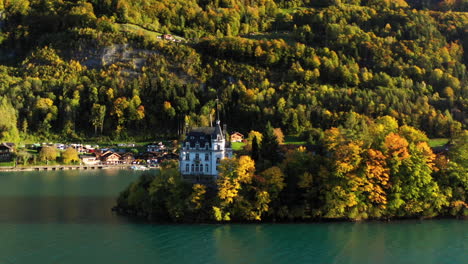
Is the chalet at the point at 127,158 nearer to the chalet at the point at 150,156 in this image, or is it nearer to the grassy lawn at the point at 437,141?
the chalet at the point at 150,156

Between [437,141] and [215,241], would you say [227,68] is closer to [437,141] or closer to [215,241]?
[437,141]

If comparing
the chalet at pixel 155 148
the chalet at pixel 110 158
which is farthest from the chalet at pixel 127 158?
the chalet at pixel 155 148

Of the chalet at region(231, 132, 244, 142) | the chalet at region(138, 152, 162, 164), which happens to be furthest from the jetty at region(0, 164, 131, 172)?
the chalet at region(231, 132, 244, 142)

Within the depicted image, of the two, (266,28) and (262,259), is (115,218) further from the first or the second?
(266,28)

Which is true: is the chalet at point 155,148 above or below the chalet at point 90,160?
above

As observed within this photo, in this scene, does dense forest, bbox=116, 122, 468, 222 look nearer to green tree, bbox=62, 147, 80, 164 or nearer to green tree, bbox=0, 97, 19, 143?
green tree, bbox=62, 147, 80, 164

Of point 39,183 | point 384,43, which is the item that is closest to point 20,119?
point 39,183
